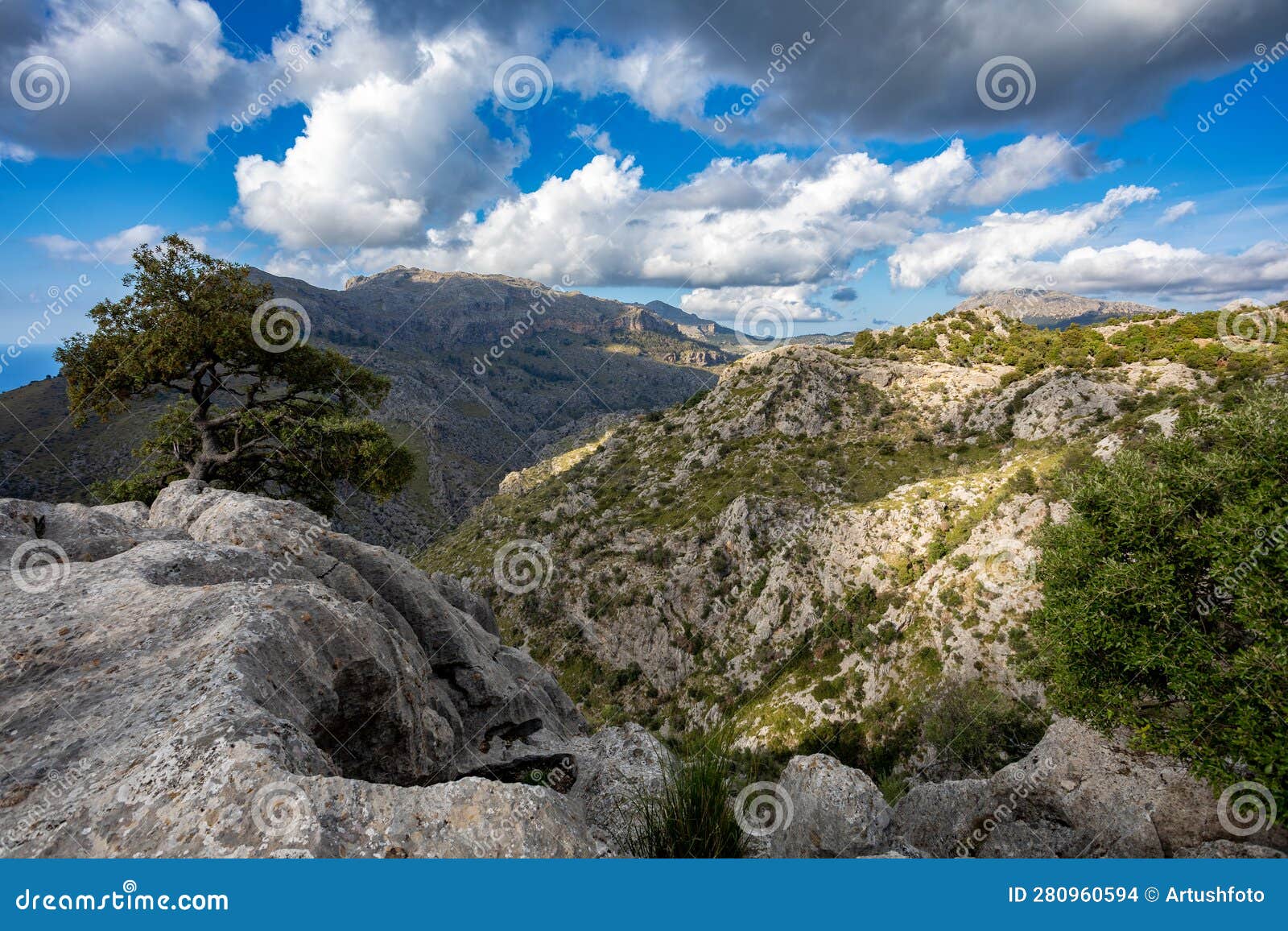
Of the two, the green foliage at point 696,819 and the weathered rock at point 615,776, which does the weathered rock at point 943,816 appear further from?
the green foliage at point 696,819

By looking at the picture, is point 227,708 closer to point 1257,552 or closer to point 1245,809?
point 1257,552

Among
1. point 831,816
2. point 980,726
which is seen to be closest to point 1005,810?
point 831,816

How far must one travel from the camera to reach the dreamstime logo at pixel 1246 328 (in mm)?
55062

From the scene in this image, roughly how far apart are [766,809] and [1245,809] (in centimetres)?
1103

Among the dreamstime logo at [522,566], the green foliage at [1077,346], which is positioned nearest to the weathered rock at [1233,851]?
the green foliage at [1077,346]

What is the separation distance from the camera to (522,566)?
8231cm

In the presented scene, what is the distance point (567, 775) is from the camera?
1599 cm

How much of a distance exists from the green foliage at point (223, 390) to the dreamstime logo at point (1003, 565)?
3945cm

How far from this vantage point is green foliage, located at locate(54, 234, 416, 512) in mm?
22047

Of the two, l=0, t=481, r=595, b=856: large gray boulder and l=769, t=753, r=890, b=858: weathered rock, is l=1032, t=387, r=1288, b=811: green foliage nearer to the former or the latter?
l=769, t=753, r=890, b=858: weathered rock

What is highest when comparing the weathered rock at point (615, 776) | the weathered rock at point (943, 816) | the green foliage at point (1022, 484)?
the green foliage at point (1022, 484)

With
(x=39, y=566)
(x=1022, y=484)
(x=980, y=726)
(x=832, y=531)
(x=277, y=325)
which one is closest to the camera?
(x=39, y=566)

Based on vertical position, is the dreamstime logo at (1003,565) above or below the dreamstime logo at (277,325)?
below

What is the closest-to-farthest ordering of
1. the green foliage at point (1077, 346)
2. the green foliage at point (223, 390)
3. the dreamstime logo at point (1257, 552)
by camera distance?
the dreamstime logo at point (1257, 552) → the green foliage at point (223, 390) → the green foliage at point (1077, 346)
